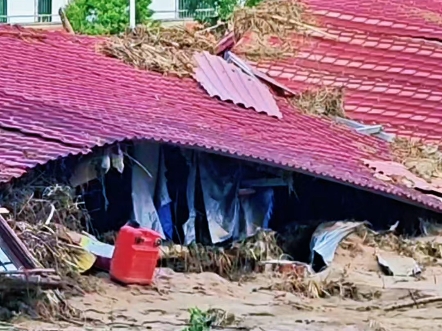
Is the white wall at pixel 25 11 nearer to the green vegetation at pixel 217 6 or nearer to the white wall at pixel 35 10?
the white wall at pixel 35 10

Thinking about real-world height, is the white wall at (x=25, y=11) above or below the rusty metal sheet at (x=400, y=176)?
above

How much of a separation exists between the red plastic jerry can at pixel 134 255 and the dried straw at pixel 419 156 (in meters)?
5.10

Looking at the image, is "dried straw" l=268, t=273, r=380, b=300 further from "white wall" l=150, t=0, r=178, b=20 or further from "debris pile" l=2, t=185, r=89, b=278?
"white wall" l=150, t=0, r=178, b=20

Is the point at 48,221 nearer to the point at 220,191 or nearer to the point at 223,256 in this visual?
the point at 223,256

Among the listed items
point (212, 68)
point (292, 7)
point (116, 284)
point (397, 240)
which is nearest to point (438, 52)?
point (292, 7)

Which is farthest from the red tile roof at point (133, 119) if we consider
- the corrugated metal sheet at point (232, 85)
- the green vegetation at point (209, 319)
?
the green vegetation at point (209, 319)

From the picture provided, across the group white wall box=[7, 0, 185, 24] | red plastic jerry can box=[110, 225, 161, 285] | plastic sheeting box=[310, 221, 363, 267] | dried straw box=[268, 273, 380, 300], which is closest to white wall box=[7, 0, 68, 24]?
white wall box=[7, 0, 185, 24]

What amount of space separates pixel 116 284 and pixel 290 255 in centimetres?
281

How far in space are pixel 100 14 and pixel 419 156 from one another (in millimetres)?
14759

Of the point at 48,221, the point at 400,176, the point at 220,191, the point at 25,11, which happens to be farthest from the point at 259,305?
the point at 25,11

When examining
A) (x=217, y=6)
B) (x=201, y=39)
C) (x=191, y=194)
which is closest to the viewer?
(x=191, y=194)

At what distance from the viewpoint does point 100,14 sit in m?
29.1

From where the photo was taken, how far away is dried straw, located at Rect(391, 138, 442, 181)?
49.9 feet

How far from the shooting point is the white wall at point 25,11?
3234cm
